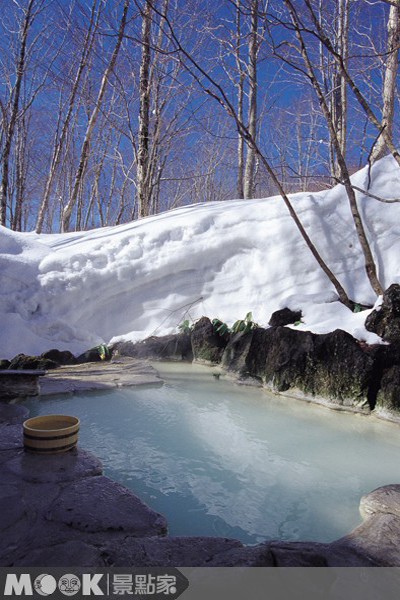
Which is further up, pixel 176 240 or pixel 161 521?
pixel 176 240

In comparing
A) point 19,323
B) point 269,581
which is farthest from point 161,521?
point 19,323

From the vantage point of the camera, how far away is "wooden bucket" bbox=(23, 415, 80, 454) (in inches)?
115

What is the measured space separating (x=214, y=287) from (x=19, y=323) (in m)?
3.62

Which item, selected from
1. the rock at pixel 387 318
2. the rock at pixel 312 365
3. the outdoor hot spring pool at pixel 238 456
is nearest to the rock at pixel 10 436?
the outdoor hot spring pool at pixel 238 456

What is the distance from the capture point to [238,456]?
3.46 metres

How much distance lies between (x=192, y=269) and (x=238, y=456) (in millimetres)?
5151

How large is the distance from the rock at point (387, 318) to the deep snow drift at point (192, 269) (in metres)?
1.15

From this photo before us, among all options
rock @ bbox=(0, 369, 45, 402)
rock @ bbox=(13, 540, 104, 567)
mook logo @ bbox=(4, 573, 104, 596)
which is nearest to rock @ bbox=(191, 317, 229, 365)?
rock @ bbox=(0, 369, 45, 402)

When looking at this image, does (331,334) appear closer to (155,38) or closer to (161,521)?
(161,521)

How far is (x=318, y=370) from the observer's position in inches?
206

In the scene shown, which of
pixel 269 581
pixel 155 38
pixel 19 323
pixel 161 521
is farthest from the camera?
pixel 155 38

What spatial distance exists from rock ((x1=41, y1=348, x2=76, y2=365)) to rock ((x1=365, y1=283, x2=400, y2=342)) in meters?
4.64

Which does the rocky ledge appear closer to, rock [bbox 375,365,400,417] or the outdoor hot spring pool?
the outdoor hot spring pool

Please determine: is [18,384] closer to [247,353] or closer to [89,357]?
[89,357]
